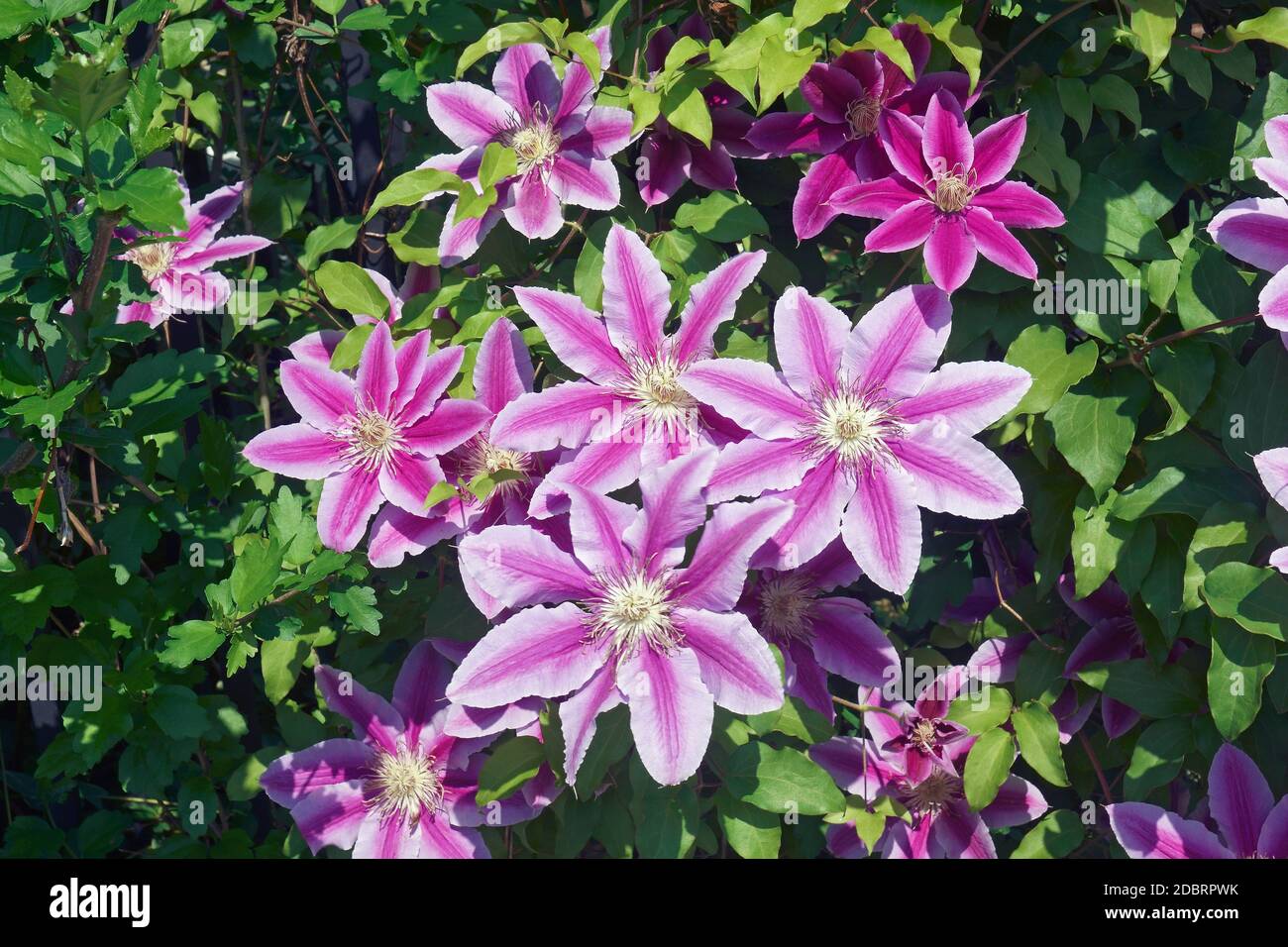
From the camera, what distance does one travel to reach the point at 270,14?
1.71m

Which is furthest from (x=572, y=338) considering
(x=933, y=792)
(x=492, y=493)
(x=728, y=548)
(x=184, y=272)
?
(x=933, y=792)

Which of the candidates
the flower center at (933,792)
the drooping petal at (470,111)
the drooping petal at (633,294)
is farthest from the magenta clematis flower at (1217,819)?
the drooping petal at (470,111)

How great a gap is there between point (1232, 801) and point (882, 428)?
60 cm

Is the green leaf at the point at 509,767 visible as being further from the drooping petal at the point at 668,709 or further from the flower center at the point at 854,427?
the flower center at the point at 854,427

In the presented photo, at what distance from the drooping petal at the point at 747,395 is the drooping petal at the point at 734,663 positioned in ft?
0.66

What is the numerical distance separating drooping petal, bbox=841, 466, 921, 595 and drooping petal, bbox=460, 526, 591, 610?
282 millimetres

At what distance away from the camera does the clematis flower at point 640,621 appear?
46.3 inches

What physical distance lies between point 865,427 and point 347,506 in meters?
0.60

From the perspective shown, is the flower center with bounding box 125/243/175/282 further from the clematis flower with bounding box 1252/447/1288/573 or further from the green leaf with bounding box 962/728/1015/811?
the clematis flower with bounding box 1252/447/1288/573

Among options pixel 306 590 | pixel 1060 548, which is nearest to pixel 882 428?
pixel 1060 548

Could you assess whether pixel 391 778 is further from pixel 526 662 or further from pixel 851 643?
pixel 851 643

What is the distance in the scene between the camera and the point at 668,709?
3.90 ft

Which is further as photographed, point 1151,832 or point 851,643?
point 851,643

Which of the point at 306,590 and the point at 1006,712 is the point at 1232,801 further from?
the point at 306,590
